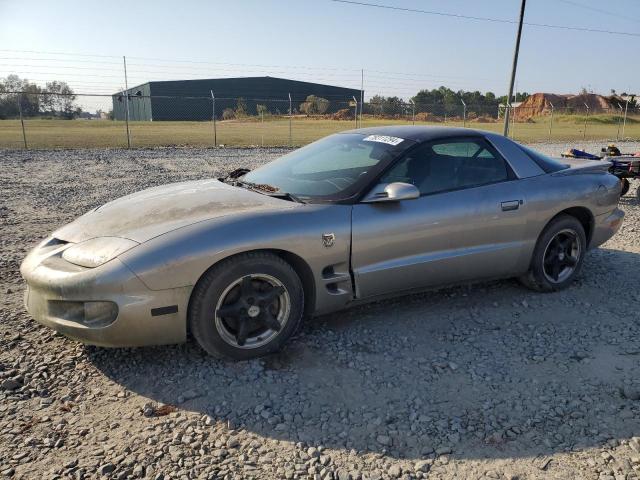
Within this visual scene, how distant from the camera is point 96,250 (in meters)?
2.99

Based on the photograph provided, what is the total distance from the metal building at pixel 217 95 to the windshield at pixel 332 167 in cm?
4924

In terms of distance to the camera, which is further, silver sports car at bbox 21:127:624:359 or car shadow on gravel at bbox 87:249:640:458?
silver sports car at bbox 21:127:624:359

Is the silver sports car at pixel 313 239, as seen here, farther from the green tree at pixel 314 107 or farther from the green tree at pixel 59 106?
the green tree at pixel 314 107

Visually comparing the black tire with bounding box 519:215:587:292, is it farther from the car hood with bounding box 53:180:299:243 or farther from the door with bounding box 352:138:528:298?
the car hood with bounding box 53:180:299:243

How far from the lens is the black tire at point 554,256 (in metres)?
4.29

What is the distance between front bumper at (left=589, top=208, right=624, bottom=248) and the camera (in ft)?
15.1

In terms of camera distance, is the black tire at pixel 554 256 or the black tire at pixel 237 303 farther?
the black tire at pixel 554 256

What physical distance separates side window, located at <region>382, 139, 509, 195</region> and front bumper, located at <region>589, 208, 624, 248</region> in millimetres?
1142

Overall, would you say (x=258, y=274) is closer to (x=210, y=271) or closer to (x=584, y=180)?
(x=210, y=271)

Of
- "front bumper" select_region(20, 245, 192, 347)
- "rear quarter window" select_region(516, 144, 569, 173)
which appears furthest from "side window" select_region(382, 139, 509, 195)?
"front bumper" select_region(20, 245, 192, 347)

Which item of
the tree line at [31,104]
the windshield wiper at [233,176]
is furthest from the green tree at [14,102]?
the windshield wiper at [233,176]

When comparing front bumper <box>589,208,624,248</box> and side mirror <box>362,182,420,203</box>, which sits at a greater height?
side mirror <box>362,182,420,203</box>

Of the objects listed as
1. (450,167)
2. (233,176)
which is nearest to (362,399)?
(450,167)

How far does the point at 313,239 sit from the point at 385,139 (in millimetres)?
1210
